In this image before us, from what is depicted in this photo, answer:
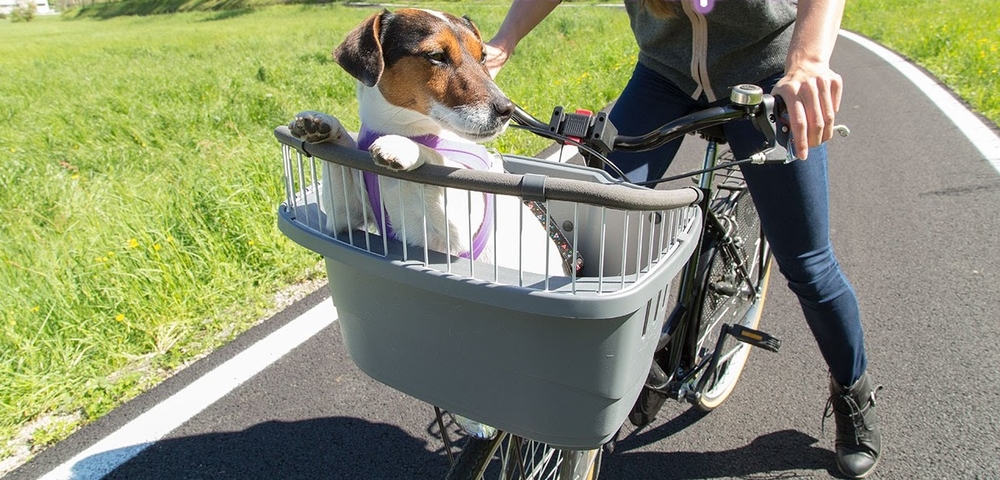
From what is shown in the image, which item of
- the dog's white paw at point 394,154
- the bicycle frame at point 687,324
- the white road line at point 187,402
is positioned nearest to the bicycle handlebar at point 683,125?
the bicycle frame at point 687,324

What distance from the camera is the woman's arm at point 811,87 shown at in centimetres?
157

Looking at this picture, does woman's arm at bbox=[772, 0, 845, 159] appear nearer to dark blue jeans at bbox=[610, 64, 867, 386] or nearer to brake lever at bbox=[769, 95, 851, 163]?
brake lever at bbox=[769, 95, 851, 163]

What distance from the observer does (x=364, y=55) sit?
181 cm

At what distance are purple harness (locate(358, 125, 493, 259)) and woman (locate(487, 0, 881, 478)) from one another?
659mm

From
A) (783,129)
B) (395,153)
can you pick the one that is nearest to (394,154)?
(395,153)

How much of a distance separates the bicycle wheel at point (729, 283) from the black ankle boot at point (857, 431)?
482mm

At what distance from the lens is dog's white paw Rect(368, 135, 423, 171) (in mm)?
1304

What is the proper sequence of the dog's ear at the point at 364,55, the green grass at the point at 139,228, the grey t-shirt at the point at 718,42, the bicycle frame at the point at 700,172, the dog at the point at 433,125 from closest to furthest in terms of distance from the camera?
the dog at the point at 433,125, the bicycle frame at the point at 700,172, the dog's ear at the point at 364,55, the grey t-shirt at the point at 718,42, the green grass at the point at 139,228

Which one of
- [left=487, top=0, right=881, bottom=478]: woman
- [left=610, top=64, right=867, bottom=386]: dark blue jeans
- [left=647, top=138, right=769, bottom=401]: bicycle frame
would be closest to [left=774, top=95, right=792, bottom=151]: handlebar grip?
[left=487, top=0, right=881, bottom=478]: woman

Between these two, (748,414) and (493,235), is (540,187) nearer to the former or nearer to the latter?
(493,235)

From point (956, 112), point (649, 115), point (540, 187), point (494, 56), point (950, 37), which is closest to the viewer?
point (540, 187)

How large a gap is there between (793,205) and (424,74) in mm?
1218

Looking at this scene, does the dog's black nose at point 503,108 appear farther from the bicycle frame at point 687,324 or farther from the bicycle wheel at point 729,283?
the bicycle wheel at point 729,283

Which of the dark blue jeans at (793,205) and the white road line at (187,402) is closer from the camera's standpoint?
the dark blue jeans at (793,205)
